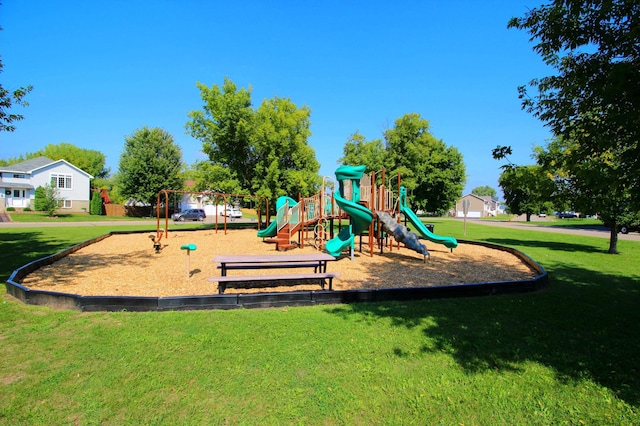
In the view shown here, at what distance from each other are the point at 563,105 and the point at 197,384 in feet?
19.5

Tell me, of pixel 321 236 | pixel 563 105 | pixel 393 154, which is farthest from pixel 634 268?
pixel 393 154

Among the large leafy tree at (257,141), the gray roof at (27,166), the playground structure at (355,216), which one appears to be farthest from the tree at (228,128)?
the gray roof at (27,166)

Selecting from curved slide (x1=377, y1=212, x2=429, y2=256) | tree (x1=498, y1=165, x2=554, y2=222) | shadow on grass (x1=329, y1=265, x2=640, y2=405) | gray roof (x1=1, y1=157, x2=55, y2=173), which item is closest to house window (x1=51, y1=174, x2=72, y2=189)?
gray roof (x1=1, y1=157, x2=55, y2=173)

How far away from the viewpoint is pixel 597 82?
4.56 meters

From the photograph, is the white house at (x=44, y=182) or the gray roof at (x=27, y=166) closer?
the white house at (x=44, y=182)

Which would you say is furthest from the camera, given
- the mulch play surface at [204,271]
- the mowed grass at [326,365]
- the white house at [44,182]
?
the white house at [44,182]

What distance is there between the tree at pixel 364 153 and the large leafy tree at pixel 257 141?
11.5m

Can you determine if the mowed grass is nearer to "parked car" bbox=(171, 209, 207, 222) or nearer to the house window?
"parked car" bbox=(171, 209, 207, 222)

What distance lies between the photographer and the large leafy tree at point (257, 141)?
22906mm

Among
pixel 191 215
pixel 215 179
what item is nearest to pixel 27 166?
pixel 191 215

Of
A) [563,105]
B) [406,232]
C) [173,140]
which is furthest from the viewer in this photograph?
[173,140]

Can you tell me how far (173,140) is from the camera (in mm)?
46250

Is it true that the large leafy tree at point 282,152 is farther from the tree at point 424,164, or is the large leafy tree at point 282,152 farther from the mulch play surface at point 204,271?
the tree at point 424,164

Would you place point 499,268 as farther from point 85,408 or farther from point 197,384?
point 85,408
